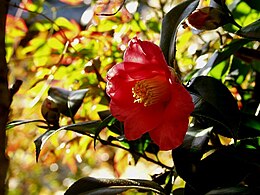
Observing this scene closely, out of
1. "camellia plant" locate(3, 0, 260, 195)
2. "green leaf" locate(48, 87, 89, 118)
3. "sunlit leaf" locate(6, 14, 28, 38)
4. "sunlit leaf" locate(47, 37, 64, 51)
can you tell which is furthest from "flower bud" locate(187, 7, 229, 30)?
"sunlit leaf" locate(6, 14, 28, 38)

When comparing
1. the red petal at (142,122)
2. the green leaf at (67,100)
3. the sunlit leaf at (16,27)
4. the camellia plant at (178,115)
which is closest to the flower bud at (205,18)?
the camellia plant at (178,115)

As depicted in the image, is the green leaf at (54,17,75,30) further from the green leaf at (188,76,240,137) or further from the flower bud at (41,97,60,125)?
the green leaf at (188,76,240,137)

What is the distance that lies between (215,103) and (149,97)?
0.26 ft

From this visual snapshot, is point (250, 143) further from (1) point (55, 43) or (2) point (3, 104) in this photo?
(1) point (55, 43)

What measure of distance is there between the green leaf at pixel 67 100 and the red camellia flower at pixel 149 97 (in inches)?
6.2

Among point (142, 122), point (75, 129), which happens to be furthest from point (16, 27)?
point (142, 122)

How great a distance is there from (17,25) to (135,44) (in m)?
0.68

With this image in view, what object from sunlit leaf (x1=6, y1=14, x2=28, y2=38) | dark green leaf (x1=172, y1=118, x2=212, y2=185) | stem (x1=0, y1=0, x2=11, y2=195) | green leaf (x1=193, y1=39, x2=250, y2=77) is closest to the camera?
stem (x1=0, y1=0, x2=11, y2=195)

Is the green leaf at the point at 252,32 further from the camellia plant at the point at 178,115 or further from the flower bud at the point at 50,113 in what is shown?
the flower bud at the point at 50,113

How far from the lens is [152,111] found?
592mm

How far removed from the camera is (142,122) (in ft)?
1.92

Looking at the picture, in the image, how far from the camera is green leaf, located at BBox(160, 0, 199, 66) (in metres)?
0.61

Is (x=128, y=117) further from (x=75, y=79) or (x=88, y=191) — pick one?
(x=75, y=79)

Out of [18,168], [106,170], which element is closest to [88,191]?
[18,168]
